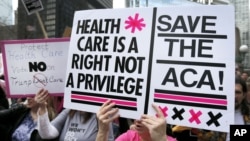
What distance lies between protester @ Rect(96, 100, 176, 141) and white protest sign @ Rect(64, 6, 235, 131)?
0.19 ft

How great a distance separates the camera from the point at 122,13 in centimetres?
246

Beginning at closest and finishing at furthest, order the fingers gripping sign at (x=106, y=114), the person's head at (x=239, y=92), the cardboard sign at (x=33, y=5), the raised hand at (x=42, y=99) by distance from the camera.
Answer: the fingers gripping sign at (x=106, y=114) → the raised hand at (x=42, y=99) → the person's head at (x=239, y=92) → the cardboard sign at (x=33, y=5)

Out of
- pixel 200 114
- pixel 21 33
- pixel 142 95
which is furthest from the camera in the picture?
pixel 21 33

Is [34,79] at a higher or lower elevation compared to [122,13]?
lower

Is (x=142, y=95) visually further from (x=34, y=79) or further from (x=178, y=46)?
(x=34, y=79)

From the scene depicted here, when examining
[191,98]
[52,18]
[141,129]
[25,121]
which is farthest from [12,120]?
[52,18]

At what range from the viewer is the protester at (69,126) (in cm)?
307

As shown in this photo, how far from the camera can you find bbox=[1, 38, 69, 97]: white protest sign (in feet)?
10.2

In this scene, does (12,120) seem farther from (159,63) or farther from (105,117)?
(159,63)

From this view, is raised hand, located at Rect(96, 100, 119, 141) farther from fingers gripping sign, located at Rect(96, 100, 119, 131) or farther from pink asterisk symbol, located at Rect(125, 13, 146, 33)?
pink asterisk symbol, located at Rect(125, 13, 146, 33)

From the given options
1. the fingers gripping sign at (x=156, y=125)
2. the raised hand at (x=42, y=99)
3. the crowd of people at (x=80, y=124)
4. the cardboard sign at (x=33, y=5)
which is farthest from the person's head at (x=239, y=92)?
the cardboard sign at (x=33, y=5)

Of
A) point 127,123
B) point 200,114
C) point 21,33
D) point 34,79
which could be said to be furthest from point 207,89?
point 21,33

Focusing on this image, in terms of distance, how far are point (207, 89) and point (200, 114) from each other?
14cm

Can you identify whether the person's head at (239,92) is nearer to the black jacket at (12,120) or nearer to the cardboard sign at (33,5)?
the black jacket at (12,120)
